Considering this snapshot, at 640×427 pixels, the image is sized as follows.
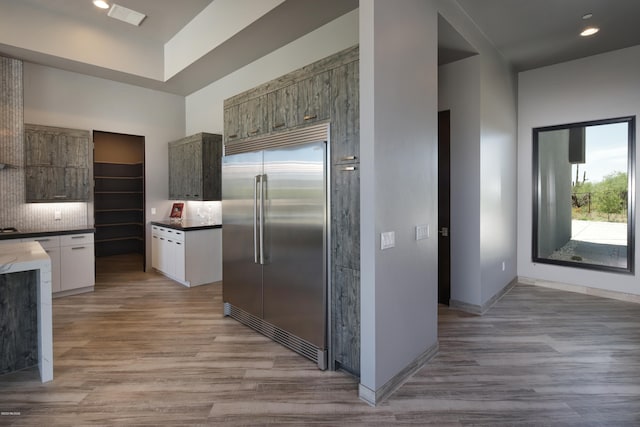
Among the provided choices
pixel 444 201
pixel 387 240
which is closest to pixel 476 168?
pixel 444 201

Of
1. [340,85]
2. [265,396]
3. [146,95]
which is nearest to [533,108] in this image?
[340,85]

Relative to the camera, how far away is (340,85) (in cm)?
253

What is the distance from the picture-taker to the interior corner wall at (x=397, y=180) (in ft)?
7.11

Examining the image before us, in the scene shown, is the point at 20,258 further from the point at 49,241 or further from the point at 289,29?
the point at 289,29

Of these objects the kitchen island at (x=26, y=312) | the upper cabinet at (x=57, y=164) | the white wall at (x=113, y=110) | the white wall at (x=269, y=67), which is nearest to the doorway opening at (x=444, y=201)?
the white wall at (x=269, y=67)

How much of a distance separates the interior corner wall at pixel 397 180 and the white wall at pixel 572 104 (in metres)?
3.18

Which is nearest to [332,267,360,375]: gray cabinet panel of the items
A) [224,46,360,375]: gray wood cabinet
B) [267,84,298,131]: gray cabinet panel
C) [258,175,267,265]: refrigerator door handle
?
[224,46,360,375]: gray wood cabinet

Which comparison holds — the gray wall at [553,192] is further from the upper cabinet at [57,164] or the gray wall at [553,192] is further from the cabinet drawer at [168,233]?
the upper cabinet at [57,164]

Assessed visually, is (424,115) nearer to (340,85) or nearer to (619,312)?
(340,85)

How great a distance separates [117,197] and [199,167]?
3623 millimetres

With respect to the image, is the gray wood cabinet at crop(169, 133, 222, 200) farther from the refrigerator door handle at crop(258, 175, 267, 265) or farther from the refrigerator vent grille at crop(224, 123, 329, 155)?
the refrigerator door handle at crop(258, 175, 267, 265)

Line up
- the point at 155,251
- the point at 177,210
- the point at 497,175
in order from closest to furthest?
the point at 497,175
the point at 155,251
the point at 177,210

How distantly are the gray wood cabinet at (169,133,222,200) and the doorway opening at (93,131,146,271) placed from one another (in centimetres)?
211

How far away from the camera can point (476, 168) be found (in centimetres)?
383
